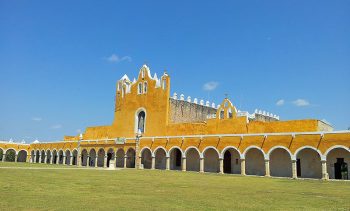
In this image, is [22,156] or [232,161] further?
[22,156]

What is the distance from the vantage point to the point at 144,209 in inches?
277

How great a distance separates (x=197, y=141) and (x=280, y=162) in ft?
24.3

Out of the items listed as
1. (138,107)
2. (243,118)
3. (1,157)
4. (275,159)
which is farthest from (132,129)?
(1,157)

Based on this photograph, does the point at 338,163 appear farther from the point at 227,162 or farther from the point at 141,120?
the point at 141,120

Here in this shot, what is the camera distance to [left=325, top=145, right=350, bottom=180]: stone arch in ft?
75.9

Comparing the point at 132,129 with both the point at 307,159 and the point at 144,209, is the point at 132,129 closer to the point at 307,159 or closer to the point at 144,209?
the point at 307,159

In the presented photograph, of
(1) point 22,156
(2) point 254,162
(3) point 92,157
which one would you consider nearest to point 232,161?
(2) point 254,162

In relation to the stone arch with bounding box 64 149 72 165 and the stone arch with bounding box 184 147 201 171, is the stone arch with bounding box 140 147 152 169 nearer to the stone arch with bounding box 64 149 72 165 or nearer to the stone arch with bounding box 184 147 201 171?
the stone arch with bounding box 184 147 201 171

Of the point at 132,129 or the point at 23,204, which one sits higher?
the point at 132,129

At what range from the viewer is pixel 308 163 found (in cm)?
2520

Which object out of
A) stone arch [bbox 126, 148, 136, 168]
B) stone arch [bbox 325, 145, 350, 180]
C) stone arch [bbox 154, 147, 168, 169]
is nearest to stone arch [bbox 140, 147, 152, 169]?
stone arch [bbox 154, 147, 168, 169]

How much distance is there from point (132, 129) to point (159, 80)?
262 inches

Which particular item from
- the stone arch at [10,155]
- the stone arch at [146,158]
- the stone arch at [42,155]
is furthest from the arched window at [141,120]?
the stone arch at [10,155]

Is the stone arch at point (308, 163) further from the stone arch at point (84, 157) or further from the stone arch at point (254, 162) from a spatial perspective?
the stone arch at point (84, 157)
